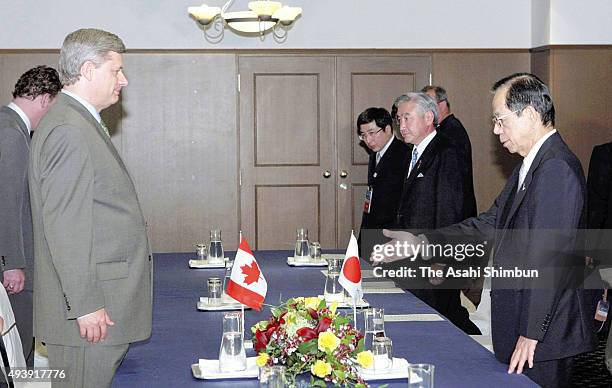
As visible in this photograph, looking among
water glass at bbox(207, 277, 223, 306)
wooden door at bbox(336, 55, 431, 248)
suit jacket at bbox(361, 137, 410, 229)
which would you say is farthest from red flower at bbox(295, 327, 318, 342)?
wooden door at bbox(336, 55, 431, 248)

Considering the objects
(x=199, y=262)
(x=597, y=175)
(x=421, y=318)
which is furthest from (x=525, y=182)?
(x=597, y=175)

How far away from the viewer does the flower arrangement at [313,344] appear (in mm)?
2414

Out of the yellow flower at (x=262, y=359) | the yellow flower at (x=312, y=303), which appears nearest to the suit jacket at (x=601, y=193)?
the yellow flower at (x=312, y=303)

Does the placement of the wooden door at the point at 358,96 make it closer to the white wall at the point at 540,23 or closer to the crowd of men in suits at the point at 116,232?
the white wall at the point at 540,23

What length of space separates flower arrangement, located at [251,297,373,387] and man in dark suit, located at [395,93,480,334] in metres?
2.69

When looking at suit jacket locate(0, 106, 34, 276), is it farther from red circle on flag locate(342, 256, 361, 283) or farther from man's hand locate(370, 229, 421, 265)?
red circle on flag locate(342, 256, 361, 283)

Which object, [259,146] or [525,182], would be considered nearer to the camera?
[525,182]

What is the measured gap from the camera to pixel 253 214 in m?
8.52

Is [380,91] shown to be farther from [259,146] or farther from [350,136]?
[259,146]

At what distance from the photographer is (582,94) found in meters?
8.25

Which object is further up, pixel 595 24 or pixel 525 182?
pixel 595 24

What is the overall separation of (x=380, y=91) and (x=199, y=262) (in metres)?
3.99

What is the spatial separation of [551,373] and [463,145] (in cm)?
295

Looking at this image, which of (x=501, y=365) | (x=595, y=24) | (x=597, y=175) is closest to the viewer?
(x=501, y=365)
